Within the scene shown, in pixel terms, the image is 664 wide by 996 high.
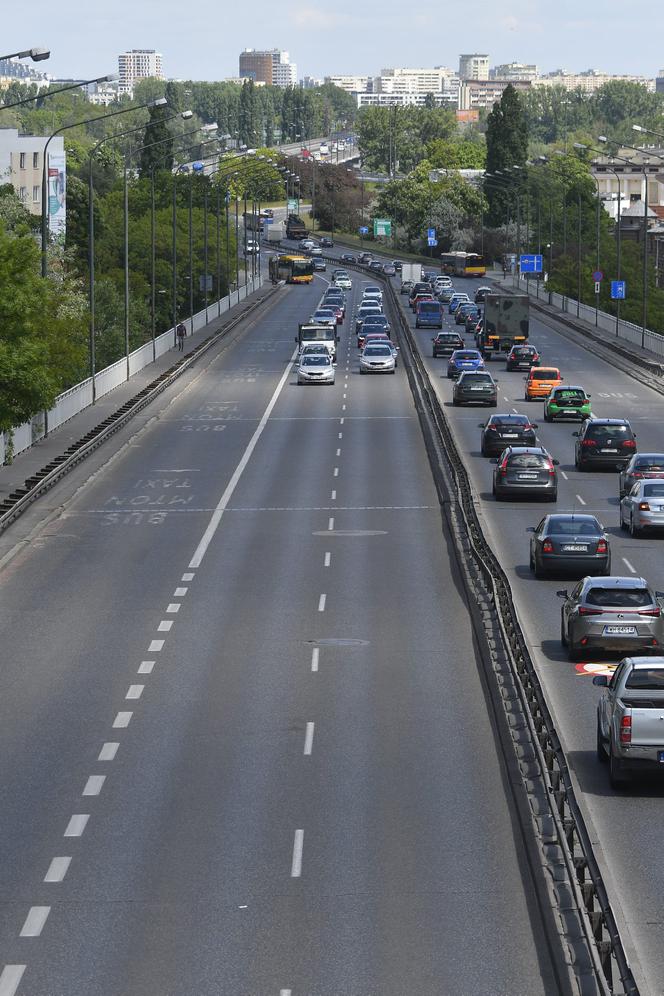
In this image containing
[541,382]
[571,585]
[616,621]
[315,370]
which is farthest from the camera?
[315,370]

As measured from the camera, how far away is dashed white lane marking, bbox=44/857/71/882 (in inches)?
778

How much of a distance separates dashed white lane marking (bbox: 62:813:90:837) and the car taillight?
21.3 feet

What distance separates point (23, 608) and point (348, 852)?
17.5 meters

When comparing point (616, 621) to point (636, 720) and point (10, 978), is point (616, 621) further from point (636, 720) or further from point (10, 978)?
point (10, 978)

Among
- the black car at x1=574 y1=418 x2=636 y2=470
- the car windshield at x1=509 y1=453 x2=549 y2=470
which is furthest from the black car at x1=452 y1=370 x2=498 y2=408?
the car windshield at x1=509 y1=453 x2=549 y2=470

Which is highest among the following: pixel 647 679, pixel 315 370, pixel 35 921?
pixel 315 370

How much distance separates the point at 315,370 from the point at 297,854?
214 ft

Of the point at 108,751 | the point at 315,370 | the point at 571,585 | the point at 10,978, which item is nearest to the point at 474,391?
the point at 315,370

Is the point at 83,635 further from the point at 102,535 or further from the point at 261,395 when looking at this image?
the point at 261,395

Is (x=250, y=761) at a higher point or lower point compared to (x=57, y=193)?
lower

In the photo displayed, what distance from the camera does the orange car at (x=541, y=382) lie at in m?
80.8

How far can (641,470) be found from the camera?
167ft

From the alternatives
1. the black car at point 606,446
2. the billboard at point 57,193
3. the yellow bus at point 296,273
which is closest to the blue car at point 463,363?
the black car at point 606,446

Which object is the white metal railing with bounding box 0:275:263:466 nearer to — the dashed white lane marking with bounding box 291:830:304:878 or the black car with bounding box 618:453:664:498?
the black car with bounding box 618:453:664:498
